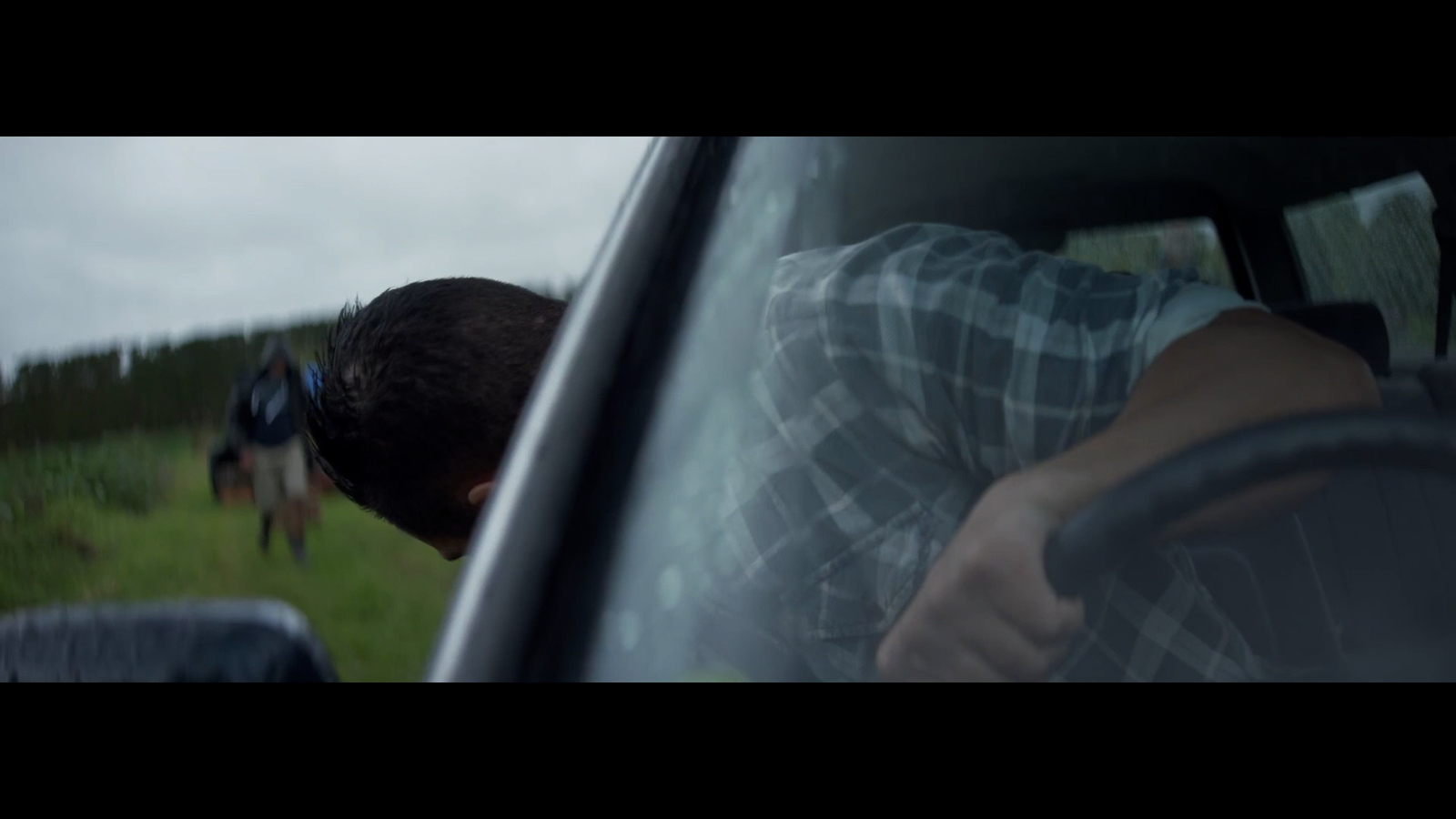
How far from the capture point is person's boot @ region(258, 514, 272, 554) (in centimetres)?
722

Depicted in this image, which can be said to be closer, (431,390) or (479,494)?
(479,494)

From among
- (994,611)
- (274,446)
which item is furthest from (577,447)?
(274,446)

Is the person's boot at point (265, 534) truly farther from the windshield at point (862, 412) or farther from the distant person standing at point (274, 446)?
the windshield at point (862, 412)

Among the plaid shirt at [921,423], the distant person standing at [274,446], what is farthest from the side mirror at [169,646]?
the distant person standing at [274,446]

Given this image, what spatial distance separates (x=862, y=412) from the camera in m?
0.97

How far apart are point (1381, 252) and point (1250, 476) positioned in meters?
0.67

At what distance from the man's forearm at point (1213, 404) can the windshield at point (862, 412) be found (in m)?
0.01

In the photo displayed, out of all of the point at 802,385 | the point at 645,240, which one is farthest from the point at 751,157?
the point at 802,385

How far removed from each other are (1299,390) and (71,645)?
1.08 m

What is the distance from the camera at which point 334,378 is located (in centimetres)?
166

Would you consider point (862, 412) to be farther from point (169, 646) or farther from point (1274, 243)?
point (1274, 243)

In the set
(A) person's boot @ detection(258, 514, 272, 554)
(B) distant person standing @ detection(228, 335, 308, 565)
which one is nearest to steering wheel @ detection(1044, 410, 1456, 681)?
(B) distant person standing @ detection(228, 335, 308, 565)

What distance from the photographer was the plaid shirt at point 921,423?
85 cm

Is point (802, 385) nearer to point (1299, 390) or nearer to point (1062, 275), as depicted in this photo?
point (1062, 275)
